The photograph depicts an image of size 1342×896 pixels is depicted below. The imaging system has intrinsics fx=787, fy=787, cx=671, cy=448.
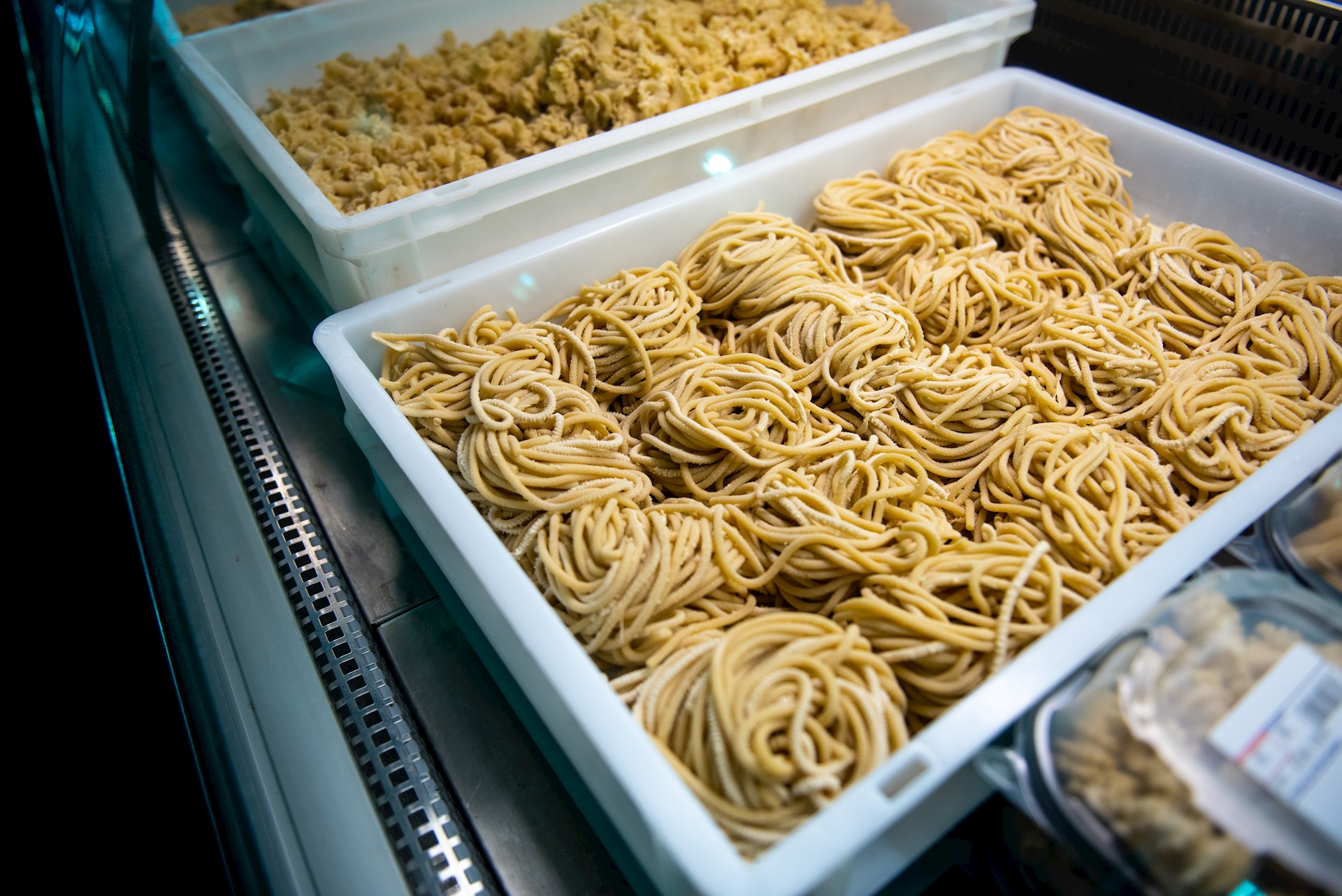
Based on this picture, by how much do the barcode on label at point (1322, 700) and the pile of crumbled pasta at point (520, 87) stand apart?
197 centimetres

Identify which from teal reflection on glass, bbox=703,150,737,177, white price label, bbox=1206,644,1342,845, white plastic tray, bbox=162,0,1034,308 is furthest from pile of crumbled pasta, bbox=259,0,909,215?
white price label, bbox=1206,644,1342,845

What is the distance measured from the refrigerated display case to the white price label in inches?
12.2

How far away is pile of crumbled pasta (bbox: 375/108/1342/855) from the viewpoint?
119 cm

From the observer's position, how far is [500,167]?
6.12 feet

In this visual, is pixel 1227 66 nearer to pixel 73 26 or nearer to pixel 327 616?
pixel 327 616

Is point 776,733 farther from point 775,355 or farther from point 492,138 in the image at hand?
point 492,138

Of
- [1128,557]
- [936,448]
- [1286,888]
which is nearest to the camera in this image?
[1286,888]

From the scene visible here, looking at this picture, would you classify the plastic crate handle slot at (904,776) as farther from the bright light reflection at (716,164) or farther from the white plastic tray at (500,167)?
the bright light reflection at (716,164)

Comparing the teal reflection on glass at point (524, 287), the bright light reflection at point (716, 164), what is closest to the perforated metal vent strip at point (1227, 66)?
the bright light reflection at point (716, 164)

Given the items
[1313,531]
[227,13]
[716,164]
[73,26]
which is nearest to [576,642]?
[1313,531]

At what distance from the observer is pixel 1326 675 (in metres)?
0.90

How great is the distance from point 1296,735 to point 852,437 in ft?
2.85

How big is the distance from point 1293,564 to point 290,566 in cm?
178

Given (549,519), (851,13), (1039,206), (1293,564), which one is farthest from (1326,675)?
(851,13)
